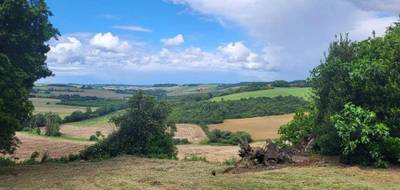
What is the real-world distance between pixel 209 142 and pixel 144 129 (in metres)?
30.0

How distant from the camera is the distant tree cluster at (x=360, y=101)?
21812 mm

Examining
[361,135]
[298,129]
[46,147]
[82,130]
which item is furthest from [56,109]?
[361,135]

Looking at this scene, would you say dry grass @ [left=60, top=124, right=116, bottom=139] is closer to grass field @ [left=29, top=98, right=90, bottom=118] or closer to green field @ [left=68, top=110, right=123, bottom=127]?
green field @ [left=68, top=110, right=123, bottom=127]

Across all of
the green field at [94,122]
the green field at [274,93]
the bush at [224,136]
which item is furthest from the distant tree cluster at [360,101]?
the green field at [274,93]

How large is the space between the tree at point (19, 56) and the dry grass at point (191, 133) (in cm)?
3281

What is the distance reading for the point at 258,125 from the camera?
219 feet

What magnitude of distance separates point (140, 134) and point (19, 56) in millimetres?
9363

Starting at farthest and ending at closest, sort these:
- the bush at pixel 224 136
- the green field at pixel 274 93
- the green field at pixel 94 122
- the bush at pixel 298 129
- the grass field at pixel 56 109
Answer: the grass field at pixel 56 109 < the green field at pixel 274 93 < the green field at pixel 94 122 < the bush at pixel 224 136 < the bush at pixel 298 129

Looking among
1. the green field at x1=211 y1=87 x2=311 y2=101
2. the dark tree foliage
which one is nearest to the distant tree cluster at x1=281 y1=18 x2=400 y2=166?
the dark tree foliage

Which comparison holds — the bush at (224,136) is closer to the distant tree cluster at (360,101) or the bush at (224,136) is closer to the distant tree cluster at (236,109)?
the distant tree cluster at (236,109)

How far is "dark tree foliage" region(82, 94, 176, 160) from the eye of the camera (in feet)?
107

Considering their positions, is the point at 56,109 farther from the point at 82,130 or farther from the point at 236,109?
the point at 236,109

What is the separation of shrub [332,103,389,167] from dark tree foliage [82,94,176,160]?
13.4 metres

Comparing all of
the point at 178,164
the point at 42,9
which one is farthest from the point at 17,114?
the point at 178,164
